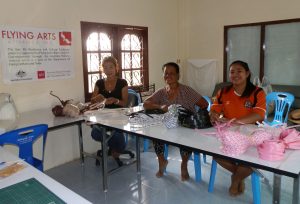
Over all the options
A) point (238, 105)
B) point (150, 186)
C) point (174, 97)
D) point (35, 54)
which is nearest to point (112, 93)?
point (174, 97)

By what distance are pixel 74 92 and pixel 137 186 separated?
1.52 metres

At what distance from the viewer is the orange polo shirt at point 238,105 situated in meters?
2.45

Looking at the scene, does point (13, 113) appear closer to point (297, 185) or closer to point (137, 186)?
point (137, 186)

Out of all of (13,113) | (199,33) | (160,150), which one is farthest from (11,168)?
(199,33)

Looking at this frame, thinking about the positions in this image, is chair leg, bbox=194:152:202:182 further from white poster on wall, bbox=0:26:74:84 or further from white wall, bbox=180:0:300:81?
white wall, bbox=180:0:300:81

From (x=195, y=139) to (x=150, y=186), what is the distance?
3.76 feet

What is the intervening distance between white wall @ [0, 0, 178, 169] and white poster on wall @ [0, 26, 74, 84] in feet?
0.24

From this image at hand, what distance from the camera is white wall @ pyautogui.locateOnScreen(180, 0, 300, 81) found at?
426 cm

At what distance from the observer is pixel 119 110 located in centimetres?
309

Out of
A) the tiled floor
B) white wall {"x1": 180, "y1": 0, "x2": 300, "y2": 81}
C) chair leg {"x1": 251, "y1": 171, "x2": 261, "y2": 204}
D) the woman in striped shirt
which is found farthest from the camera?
white wall {"x1": 180, "y1": 0, "x2": 300, "y2": 81}

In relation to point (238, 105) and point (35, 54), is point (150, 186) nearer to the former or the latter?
point (238, 105)

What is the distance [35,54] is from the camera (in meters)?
3.24

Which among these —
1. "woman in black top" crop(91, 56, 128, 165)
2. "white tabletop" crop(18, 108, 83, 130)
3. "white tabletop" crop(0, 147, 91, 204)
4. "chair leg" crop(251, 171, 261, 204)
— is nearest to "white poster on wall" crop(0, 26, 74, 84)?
"white tabletop" crop(18, 108, 83, 130)

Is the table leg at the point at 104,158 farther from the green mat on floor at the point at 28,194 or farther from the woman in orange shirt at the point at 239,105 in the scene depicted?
the green mat on floor at the point at 28,194
